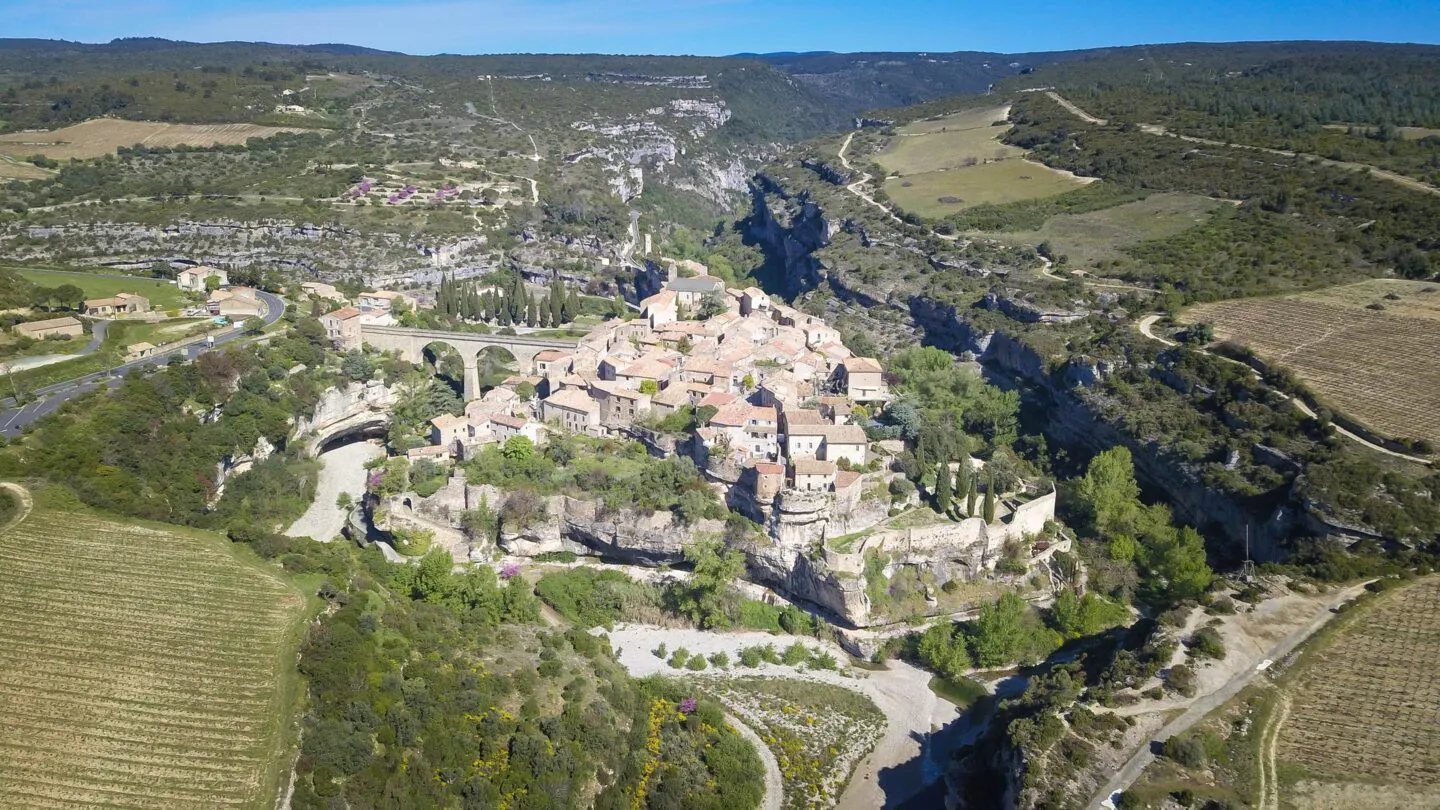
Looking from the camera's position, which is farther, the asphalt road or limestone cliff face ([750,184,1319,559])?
the asphalt road

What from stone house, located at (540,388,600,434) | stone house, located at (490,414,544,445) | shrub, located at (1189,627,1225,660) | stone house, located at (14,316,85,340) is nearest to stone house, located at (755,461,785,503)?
stone house, located at (540,388,600,434)

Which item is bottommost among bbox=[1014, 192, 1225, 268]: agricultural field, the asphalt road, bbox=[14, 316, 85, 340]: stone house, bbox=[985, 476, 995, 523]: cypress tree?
bbox=[985, 476, 995, 523]: cypress tree

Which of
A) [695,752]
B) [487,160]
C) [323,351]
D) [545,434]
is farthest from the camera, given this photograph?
[487,160]

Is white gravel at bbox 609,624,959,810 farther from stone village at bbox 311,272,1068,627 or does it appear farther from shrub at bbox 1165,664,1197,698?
shrub at bbox 1165,664,1197,698

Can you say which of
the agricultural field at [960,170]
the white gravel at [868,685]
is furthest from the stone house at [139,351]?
the agricultural field at [960,170]

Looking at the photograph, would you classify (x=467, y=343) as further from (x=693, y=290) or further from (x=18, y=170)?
(x=18, y=170)

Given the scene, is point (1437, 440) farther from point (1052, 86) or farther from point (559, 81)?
point (559, 81)

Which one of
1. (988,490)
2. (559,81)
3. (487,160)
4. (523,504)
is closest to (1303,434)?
(988,490)

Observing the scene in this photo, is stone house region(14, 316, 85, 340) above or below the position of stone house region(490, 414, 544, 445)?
above
